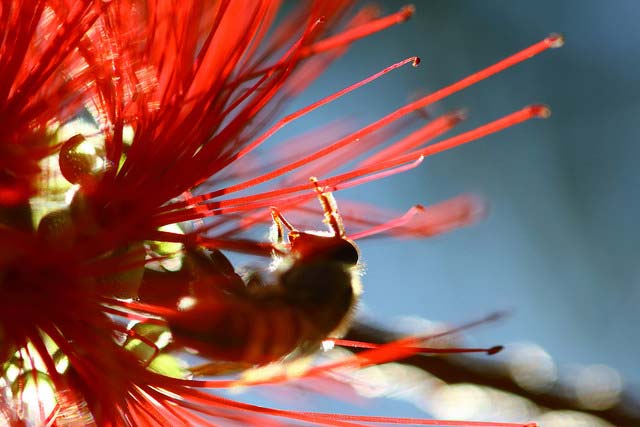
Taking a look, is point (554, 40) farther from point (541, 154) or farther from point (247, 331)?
point (541, 154)

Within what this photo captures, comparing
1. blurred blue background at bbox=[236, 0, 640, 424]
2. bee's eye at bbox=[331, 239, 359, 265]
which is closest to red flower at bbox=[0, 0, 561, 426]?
bee's eye at bbox=[331, 239, 359, 265]

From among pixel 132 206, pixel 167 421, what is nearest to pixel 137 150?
pixel 132 206

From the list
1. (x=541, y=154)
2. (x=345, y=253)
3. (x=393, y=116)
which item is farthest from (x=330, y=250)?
(x=541, y=154)

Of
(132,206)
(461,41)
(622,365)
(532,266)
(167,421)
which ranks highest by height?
(461,41)

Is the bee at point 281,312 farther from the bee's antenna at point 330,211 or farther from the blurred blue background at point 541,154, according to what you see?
the blurred blue background at point 541,154

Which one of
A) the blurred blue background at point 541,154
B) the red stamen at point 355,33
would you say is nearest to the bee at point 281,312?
the red stamen at point 355,33

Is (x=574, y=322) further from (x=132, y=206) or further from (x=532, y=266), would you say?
(x=132, y=206)
